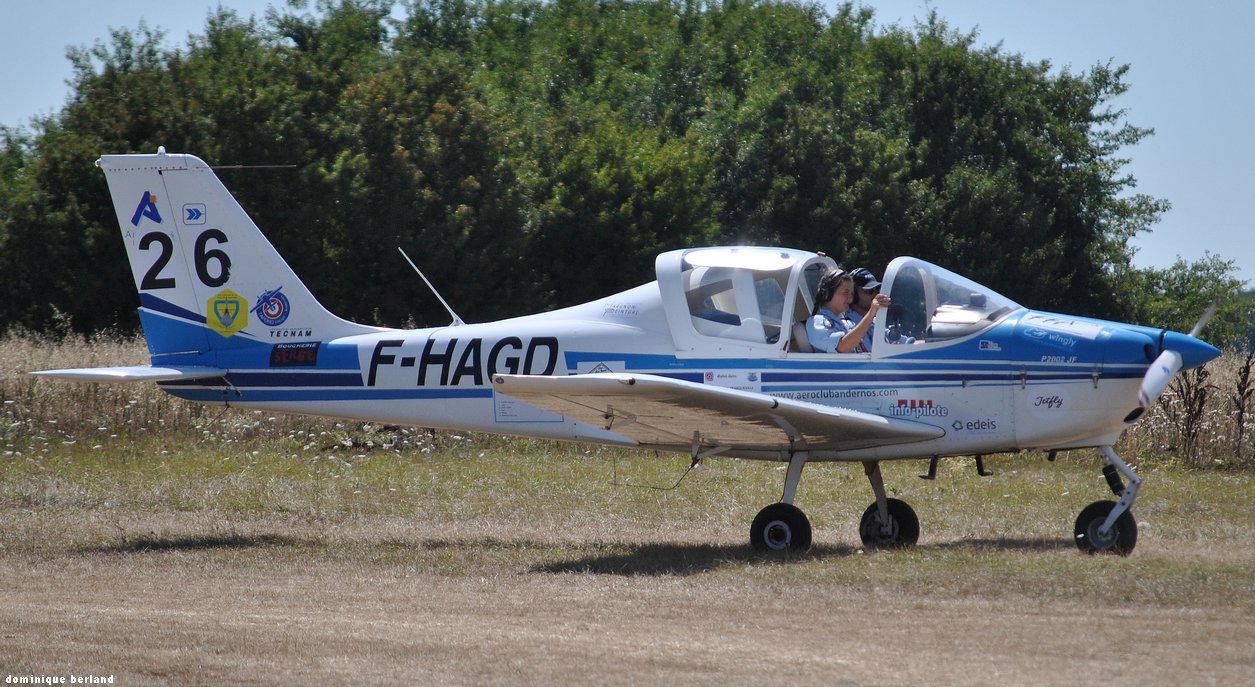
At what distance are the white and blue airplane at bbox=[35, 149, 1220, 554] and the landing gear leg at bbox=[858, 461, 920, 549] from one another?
0.6 inches

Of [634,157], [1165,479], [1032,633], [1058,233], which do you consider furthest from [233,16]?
[1032,633]

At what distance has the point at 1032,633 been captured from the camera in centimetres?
668

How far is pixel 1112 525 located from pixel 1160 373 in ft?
3.64

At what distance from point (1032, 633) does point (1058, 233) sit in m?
31.3

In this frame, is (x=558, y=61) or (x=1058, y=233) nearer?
(x=1058, y=233)

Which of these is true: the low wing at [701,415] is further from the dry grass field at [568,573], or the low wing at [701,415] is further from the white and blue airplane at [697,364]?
the dry grass field at [568,573]

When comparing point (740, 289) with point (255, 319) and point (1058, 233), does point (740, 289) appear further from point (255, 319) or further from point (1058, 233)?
point (1058, 233)

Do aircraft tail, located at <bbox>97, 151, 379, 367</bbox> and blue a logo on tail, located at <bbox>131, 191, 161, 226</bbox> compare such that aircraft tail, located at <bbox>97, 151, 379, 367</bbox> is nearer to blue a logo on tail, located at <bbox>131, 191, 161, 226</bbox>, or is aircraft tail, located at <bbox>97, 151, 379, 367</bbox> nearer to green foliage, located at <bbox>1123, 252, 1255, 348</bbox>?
blue a logo on tail, located at <bbox>131, 191, 161, 226</bbox>


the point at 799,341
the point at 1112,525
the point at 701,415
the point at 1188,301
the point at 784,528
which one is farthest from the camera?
the point at 1188,301

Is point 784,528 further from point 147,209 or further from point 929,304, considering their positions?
point 147,209

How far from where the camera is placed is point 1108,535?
894 centimetres
